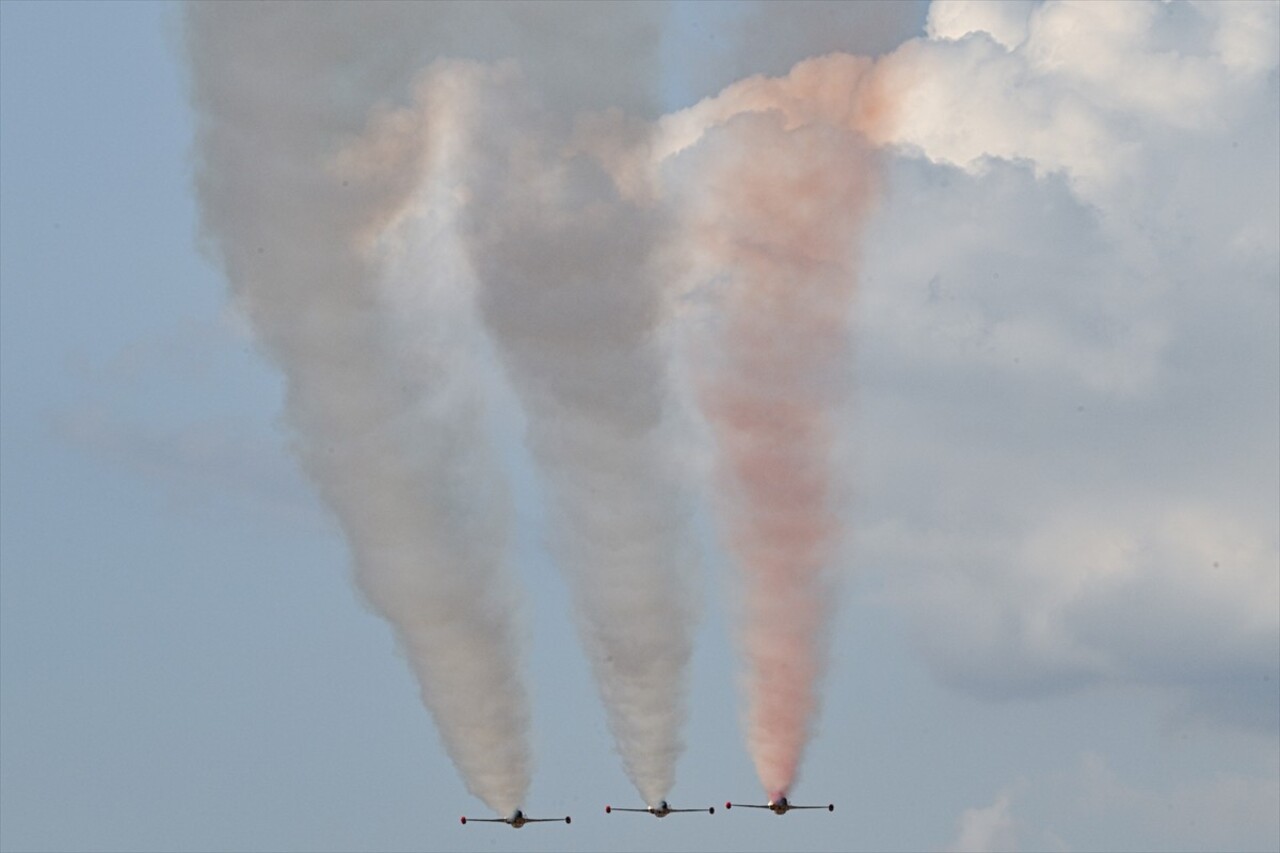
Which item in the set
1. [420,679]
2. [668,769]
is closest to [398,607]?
[420,679]

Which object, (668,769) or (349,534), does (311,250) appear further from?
(668,769)

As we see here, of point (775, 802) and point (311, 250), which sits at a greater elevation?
point (311, 250)

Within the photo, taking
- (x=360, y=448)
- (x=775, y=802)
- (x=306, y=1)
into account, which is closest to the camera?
(x=306, y=1)

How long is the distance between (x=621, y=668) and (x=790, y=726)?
4.92 meters

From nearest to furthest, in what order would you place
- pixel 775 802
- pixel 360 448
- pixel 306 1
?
pixel 306 1
pixel 360 448
pixel 775 802

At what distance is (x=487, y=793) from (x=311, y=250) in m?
20.2

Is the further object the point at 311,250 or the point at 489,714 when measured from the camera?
the point at 489,714

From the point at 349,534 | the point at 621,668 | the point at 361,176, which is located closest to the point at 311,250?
the point at 361,176

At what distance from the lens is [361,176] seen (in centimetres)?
9694

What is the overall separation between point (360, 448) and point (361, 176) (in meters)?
7.85

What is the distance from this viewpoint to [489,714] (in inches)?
4205

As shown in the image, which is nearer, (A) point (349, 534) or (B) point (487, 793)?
(A) point (349, 534)

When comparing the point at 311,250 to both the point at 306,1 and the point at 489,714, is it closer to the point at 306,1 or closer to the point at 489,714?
the point at 306,1

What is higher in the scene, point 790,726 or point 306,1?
point 306,1
